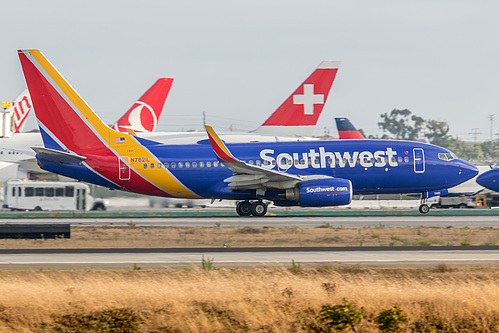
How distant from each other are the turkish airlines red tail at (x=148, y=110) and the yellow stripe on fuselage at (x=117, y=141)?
25.5 m

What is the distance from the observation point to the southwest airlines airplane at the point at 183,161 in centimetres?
3928

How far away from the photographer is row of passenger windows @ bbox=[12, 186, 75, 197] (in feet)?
188

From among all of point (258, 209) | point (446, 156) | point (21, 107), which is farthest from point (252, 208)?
point (21, 107)

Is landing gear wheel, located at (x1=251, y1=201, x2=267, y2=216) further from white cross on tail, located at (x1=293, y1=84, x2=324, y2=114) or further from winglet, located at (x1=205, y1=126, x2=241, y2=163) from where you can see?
white cross on tail, located at (x1=293, y1=84, x2=324, y2=114)

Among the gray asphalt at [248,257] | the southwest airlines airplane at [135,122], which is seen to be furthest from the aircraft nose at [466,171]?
the southwest airlines airplane at [135,122]

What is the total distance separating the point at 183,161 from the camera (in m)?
39.8

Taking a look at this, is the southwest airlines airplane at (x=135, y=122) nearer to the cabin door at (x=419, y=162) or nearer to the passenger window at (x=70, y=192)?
the passenger window at (x=70, y=192)

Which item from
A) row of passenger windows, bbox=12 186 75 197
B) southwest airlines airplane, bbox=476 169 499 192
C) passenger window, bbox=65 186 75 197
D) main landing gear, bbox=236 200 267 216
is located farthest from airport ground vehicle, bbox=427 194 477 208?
row of passenger windows, bbox=12 186 75 197

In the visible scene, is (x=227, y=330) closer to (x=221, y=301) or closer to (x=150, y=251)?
(x=221, y=301)

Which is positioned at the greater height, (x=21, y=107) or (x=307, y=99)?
(x=21, y=107)

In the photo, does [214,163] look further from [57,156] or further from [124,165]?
[57,156]

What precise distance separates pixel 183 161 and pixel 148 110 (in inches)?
1136

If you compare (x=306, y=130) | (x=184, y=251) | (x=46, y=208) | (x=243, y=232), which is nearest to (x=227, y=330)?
(x=184, y=251)

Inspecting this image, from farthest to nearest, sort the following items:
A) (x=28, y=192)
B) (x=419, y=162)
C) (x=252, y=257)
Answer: (x=28, y=192) < (x=419, y=162) < (x=252, y=257)
